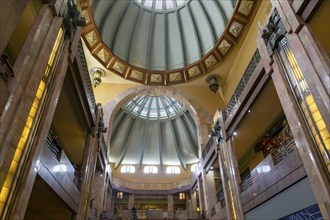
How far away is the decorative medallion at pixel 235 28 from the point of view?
14.2m

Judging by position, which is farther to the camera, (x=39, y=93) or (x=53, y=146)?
(x=53, y=146)

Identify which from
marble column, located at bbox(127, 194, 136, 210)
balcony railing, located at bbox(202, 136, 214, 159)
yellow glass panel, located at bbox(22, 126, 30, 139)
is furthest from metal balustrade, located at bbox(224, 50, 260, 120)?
marble column, located at bbox(127, 194, 136, 210)

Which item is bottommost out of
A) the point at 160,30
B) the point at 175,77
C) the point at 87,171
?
the point at 87,171

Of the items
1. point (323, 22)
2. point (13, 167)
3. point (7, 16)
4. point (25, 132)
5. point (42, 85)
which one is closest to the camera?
point (7, 16)

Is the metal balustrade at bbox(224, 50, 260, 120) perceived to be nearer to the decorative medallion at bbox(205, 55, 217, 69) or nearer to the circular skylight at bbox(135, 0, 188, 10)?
the decorative medallion at bbox(205, 55, 217, 69)

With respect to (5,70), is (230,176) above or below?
above

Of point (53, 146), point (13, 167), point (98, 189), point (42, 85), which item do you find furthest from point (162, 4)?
point (13, 167)

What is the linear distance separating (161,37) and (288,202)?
46.0 feet

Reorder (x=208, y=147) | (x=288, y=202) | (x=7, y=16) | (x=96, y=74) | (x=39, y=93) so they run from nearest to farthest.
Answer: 1. (x=7, y=16)
2. (x=39, y=93)
3. (x=288, y=202)
4. (x=208, y=147)
5. (x=96, y=74)

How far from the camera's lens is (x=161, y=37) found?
17.8 meters

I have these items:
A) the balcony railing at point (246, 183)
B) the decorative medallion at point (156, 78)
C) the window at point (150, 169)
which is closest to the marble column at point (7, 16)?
the balcony railing at point (246, 183)

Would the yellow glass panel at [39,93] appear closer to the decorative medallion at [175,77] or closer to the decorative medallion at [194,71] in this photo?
the decorative medallion at [175,77]

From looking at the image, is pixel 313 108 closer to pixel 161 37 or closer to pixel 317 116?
pixel 317 116

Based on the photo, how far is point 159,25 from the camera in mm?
17719
